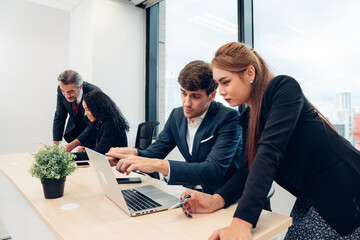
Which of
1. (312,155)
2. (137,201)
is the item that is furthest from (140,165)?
(312,155)

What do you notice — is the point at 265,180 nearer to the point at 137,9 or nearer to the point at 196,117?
the point at 196,117

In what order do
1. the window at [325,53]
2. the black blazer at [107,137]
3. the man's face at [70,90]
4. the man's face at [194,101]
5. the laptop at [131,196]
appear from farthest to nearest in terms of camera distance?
the man's face at [70,90] < the black blazer at [107,137] < the window at [325,53] < the man's face at [194,101] < the laptop at [131,196]

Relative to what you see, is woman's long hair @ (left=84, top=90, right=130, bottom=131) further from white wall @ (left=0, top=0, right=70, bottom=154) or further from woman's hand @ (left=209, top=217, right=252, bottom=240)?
white wall @ (left=0, top=0, right=70, bottom=154)

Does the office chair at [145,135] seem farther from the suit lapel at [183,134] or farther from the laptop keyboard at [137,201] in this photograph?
the laptop keyboard at [137,201]

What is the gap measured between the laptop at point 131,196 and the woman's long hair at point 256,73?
1.29 feet

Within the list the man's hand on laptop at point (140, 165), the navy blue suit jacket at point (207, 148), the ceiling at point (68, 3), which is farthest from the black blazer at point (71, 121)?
the ceiling at point (68, 3)

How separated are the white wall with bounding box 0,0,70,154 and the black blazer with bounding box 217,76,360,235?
365 cm

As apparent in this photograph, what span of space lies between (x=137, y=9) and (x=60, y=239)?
362 cm

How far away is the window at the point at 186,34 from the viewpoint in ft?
A: 8.63

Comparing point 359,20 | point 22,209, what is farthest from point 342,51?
point 22,209

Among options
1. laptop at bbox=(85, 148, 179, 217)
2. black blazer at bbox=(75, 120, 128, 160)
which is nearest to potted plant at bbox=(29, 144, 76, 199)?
laptop at bbox=(85, 148, 179, 217)

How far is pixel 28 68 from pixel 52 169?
315cm

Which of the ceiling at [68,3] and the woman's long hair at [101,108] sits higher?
the ceiling at [68,3]

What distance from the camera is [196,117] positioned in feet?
4.68
